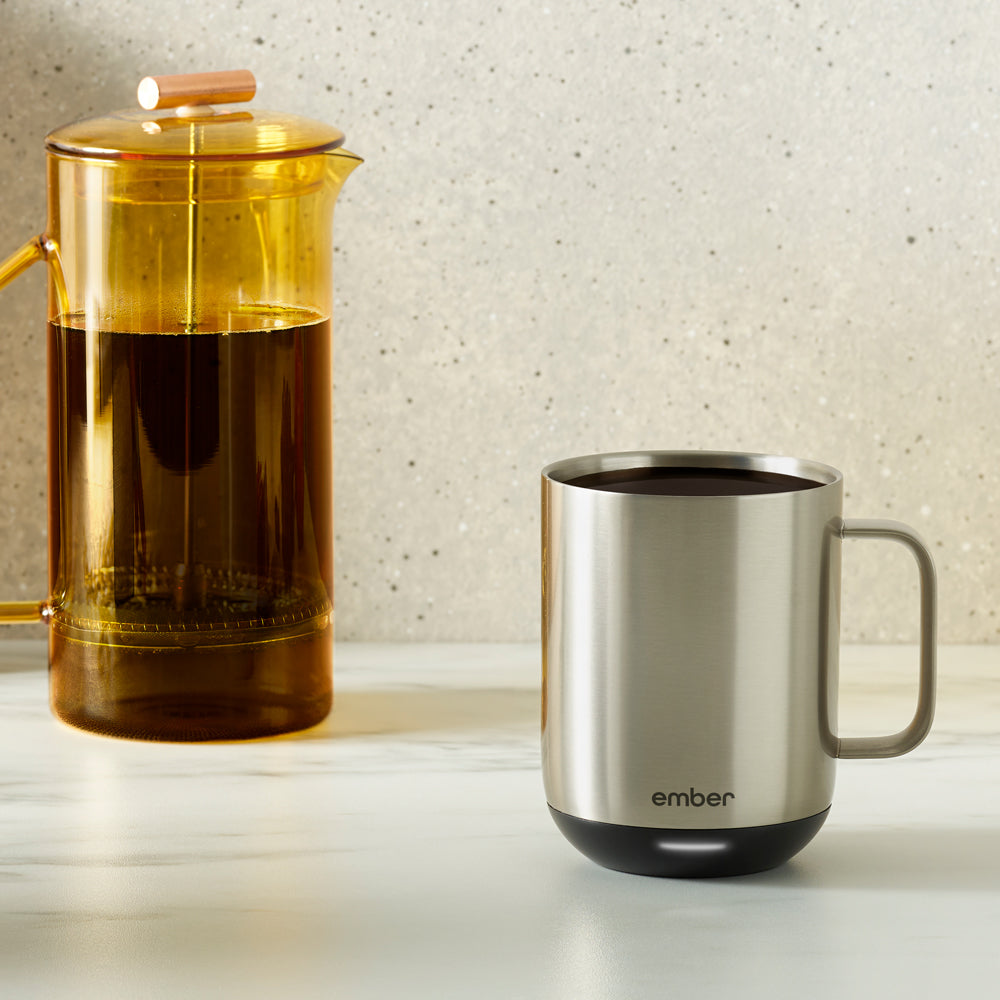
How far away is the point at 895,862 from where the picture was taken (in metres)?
Answer: 0.57

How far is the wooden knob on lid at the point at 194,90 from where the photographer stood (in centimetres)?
69

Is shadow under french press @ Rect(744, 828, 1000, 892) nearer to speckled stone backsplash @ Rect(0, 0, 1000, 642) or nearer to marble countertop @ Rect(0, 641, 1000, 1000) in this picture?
marble countertop @ Rect(0, 641, 1000, 1000)

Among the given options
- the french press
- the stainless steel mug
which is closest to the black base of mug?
the stainless steel mug

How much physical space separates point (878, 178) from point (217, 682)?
47cm

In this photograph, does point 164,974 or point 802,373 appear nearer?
point 164,974

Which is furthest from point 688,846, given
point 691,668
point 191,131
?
point 191,131

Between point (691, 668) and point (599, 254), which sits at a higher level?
point (599, 254)

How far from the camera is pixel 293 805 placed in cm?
63

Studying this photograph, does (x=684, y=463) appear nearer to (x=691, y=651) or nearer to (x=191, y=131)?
(x=691, y=651)

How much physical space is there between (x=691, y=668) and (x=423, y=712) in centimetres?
29

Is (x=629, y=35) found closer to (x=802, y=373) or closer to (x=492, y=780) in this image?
(x=802, y=373)

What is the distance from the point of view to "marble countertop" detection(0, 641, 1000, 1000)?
0.48 m

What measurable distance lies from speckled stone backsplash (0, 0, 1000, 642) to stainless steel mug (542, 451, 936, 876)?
1.16ft

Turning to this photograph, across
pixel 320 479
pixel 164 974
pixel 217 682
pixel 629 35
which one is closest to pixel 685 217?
pixel 629 35
